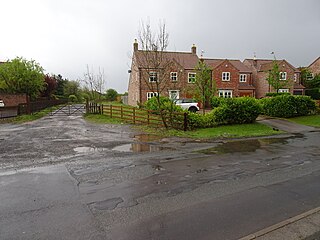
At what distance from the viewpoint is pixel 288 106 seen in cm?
2097

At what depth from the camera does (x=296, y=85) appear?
4159 centimetres

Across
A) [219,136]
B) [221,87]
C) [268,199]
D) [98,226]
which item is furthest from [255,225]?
[221,87]

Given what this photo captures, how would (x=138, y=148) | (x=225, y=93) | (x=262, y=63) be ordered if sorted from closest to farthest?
(x=138, y=148) → (x=225, y=93) → (x=262, y=63)

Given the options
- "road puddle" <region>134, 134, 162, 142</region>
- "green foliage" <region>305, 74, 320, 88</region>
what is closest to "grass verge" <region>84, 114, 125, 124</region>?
"road puddle" <region>134, 134, 162, 142</region>

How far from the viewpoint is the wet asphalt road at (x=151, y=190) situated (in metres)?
3.94

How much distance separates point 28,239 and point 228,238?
3.06 m

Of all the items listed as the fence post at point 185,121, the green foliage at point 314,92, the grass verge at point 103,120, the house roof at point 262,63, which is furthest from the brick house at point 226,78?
the fence post at point 185,121

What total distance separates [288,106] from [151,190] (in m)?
19.5

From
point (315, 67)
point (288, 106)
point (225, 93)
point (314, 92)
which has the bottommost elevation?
point (288, 106)

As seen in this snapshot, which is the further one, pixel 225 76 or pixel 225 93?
pixel 225 93

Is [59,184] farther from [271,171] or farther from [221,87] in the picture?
[221,87]

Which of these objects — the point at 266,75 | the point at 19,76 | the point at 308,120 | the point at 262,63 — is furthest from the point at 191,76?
the point at 19,76

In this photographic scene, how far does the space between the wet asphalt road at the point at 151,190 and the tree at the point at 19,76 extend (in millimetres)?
21338

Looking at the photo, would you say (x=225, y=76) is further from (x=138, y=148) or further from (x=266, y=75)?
(x=138, y=148)
